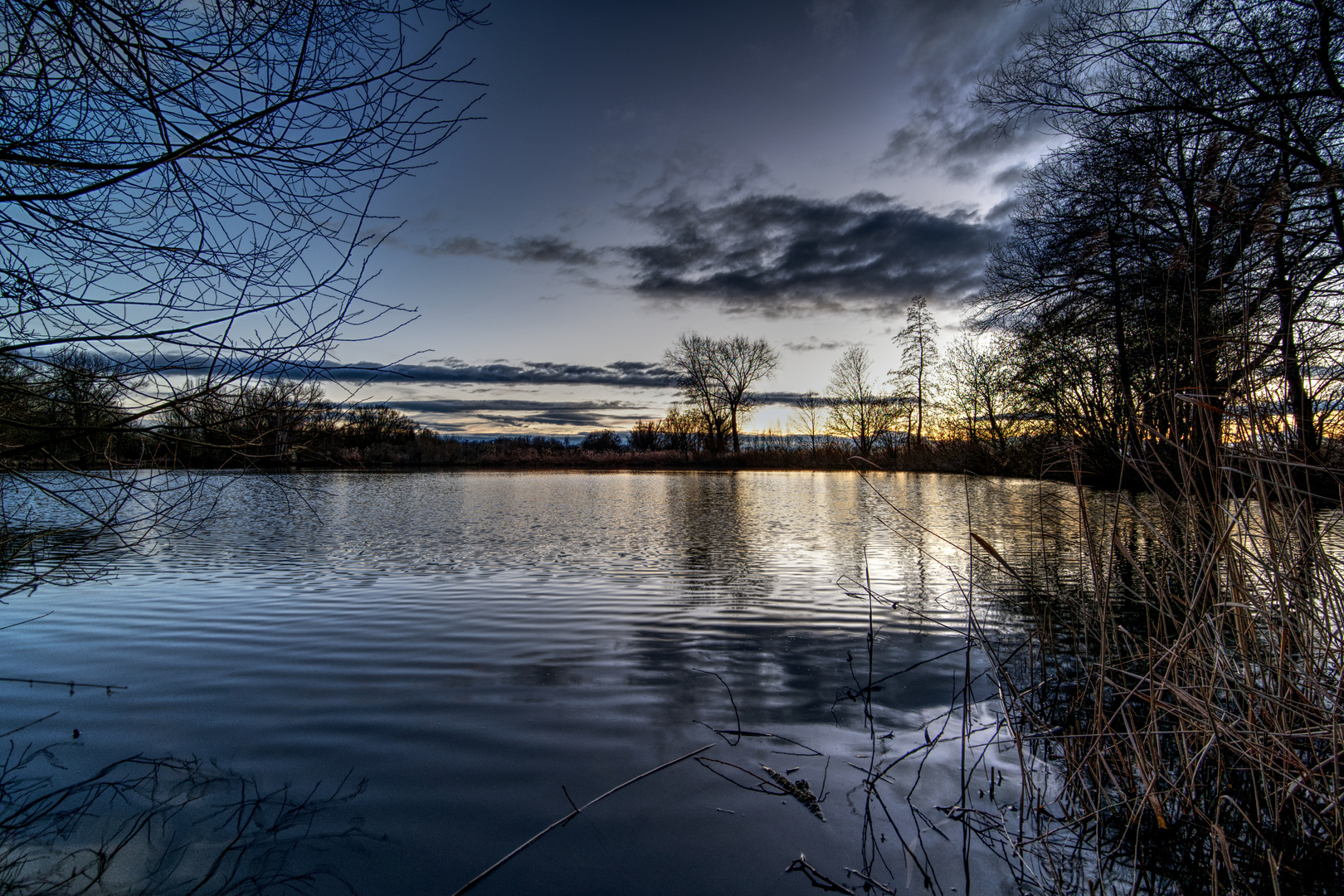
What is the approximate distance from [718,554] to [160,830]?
6637 mm

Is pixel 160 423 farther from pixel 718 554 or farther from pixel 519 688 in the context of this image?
pixel 718 554

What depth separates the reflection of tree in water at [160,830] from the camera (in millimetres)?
1904

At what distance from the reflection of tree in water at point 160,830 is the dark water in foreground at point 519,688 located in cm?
13

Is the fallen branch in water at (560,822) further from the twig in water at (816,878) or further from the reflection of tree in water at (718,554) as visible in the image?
the reflection of tree in water at (718,554)

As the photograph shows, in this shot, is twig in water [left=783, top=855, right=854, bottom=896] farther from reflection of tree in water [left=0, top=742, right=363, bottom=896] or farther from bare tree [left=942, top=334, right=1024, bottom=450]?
bare tree [left=942, top=334, right=1024, bottom=450]

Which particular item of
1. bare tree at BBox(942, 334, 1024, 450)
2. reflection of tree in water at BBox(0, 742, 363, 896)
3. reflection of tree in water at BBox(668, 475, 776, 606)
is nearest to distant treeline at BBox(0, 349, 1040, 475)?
reflection of tree in water at BBox(0, 742, 363, 896)

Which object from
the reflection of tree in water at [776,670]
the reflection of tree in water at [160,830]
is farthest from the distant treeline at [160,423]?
the reflection of tree in water at [776,670]

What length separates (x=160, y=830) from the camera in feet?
7.01

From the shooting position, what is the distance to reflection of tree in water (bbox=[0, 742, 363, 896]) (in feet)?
6.25

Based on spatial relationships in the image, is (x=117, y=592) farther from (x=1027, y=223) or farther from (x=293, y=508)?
(x=1027, y=223)

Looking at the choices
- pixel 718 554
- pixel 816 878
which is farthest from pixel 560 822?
pixel 718 554

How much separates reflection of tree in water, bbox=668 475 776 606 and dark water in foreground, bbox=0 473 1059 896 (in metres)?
0.07

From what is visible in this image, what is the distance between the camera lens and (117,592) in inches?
236

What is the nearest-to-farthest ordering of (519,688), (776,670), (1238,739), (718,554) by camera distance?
(1238,739)
(519,688)
(776,670)
(718,554)
